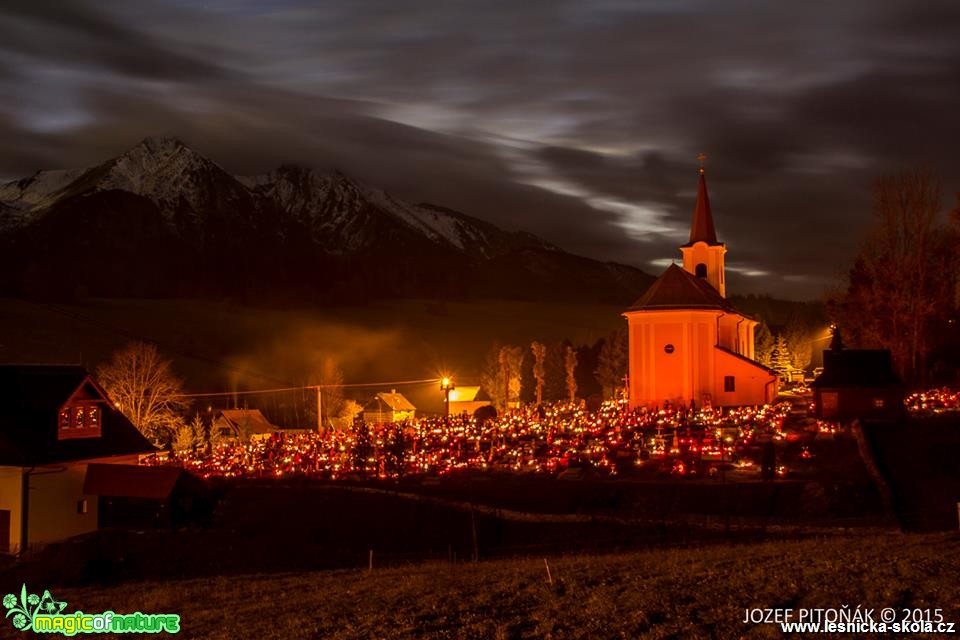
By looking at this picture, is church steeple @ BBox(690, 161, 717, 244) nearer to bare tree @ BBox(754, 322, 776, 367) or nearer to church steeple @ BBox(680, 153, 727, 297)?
church steeple @ BBox(680, 153, 727, 297)

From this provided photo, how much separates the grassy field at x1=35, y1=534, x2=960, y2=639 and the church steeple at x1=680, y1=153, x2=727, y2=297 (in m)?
53.8

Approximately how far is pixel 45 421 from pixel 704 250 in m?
54.6

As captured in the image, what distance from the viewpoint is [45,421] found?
28938mm

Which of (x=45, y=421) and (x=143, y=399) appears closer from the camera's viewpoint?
(x=45, y=421)

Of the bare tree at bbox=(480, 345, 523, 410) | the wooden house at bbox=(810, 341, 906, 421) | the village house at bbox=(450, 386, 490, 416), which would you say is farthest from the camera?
the village house at bbox=(450, 386, 490, 416)

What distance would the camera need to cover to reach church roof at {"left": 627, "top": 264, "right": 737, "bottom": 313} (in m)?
56.2

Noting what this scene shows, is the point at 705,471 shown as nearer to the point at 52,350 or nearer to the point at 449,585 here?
the point at 449,585

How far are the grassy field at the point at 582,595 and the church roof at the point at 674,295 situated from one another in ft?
127

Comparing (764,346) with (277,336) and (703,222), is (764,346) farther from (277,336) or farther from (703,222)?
(277,336)

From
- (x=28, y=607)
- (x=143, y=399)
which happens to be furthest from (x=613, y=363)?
(x=28, y=607)

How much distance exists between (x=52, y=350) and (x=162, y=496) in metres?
63.0

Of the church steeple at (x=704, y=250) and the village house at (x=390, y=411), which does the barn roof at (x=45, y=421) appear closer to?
the village house at (x=390, y=411)

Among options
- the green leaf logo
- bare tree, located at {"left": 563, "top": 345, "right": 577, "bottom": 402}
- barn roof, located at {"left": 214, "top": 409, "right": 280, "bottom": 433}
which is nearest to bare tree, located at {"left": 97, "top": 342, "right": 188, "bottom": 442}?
barn roof, located at {"left": 214, "top": 409, "right": 280, "bottom": 433}

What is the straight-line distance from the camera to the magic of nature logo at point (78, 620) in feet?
47.3
